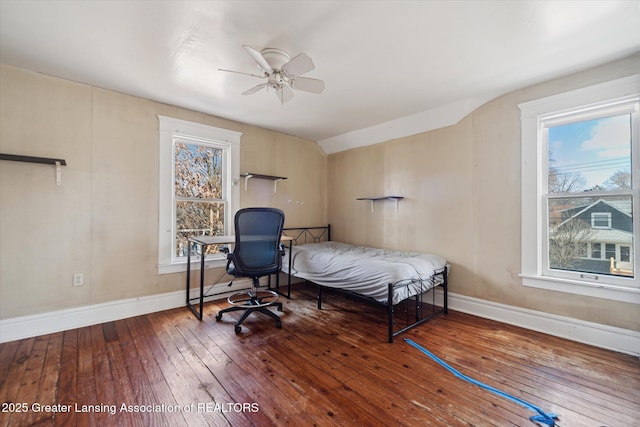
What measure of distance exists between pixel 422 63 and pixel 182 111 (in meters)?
2.85

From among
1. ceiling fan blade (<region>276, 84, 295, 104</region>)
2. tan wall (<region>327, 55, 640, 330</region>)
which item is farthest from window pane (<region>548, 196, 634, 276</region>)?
ceiling fan blade (<region>276, 84, 295, 104</region>)

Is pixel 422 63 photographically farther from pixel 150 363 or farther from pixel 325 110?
pixel 150 363

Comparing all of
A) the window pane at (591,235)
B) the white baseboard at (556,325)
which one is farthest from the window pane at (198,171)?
the window pane at (591,235)

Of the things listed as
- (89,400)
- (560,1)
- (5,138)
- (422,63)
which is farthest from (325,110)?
(89,400)

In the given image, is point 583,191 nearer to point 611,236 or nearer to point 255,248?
point 611,236

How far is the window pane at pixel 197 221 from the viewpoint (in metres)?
3.46

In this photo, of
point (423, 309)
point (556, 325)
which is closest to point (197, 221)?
point (423, 309)

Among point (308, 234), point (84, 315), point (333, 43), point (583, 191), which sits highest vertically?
point (333, 43)

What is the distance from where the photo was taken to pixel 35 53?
7.35 feet

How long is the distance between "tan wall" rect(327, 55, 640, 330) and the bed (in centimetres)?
41

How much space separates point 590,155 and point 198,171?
4.34m

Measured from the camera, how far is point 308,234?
4777mm

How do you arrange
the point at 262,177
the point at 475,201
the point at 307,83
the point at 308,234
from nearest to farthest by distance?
1. the point at 307,83
2. the point at 475,201
3. the point at 262,177
4. the point at 308,234

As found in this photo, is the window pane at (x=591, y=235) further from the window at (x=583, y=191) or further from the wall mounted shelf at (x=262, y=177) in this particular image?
the wall mounted shelf at (x=262, y=177)
